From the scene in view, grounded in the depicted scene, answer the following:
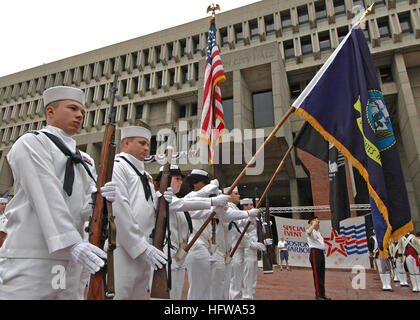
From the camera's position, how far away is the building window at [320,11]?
25.5 metres

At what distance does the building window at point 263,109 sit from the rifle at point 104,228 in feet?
63.1

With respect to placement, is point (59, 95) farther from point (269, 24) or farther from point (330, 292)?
point (269, 24)

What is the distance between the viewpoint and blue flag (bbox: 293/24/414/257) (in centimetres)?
348

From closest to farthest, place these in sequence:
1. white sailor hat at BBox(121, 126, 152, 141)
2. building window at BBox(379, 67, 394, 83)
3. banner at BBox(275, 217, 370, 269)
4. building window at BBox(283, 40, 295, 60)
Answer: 1. white sailor hat at BBox(121, 126, 152, 141)
2. banner at BBox(275, 217, 370, 269)
3. building window at BBox(379, 67, 394, 83)
4. building window at BBox(283, 40, 295, 60)

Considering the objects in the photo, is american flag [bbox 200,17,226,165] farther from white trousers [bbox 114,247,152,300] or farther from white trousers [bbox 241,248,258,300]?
white trousers [bbox 241,248,258,300]

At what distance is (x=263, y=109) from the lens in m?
21.5

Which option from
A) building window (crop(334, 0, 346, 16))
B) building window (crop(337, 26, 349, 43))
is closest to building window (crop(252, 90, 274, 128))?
building window (crop(337, 26, 349, 43))

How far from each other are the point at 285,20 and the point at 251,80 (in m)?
10.6

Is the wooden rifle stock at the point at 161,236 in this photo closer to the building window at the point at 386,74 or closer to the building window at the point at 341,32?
the building window at the point at 386,74

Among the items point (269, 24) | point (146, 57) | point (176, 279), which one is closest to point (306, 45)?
point (269, 24)

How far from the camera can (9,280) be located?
1654mm

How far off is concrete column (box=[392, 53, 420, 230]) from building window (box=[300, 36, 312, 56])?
23.4 feet
